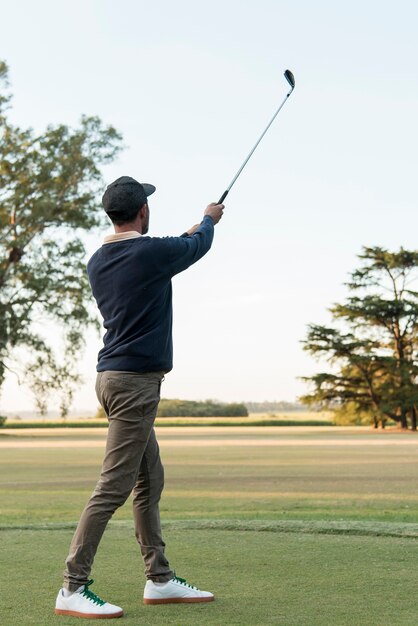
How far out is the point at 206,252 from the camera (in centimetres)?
465

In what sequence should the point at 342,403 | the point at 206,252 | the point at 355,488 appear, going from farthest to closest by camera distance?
the point at 342,403 < the point at 355,488 < the point at 206,252

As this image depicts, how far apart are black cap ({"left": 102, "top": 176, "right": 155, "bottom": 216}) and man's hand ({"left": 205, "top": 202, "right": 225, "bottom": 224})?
0.42m

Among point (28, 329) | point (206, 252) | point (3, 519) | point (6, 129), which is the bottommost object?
point (3, 519)

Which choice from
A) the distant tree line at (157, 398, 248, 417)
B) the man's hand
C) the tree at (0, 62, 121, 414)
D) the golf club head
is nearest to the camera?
the man's hand

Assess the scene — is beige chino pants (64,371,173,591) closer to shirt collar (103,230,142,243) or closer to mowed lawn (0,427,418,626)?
mowed lawn (0,427,418,626)

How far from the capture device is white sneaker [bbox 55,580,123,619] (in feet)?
13.7

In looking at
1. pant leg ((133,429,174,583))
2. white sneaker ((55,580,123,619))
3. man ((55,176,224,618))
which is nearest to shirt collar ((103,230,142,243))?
man ((55,176,224,618))

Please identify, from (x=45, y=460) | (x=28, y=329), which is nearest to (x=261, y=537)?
(x=45, y=460)

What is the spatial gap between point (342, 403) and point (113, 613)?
197ft

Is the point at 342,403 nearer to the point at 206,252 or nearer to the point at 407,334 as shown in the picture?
the point at 407,334

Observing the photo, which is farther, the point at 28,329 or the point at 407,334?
the point at 407,334

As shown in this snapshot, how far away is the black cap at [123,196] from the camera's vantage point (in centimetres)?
454

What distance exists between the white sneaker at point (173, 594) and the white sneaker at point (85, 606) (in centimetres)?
29

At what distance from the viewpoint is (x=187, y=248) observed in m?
4.49
